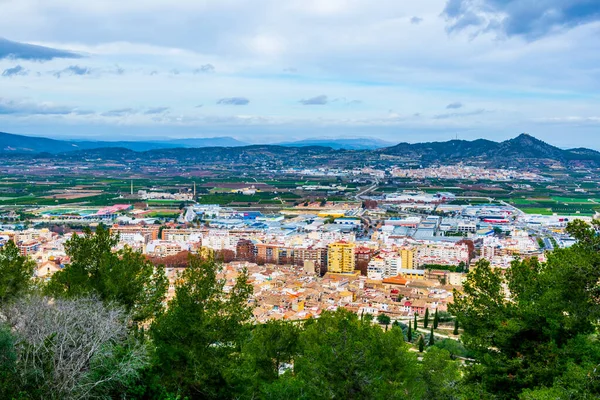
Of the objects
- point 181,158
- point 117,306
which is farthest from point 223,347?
point 181,158

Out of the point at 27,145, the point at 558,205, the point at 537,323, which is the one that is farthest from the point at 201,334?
the point at 27,145

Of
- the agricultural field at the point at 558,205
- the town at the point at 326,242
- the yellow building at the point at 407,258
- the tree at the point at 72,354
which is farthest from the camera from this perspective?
the agricultural field at the point at 558,205

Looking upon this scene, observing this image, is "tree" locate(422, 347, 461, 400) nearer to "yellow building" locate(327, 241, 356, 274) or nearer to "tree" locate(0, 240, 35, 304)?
"tree" locate(0, 240, 35, 304)

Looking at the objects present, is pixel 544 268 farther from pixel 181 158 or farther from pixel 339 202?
pixel 181 158

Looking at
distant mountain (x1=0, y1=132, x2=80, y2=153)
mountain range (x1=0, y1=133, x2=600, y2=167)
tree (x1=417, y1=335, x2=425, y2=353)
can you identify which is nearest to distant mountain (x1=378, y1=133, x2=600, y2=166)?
mountain range (x1=0, y1=133, x2=600, y2=167)

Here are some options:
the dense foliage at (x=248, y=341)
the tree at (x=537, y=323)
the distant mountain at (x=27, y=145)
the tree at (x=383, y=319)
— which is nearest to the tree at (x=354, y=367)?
the dense foliage at (x=248, y=341)

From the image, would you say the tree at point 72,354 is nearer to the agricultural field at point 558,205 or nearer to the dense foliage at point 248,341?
the dense foliage at point 248,341
